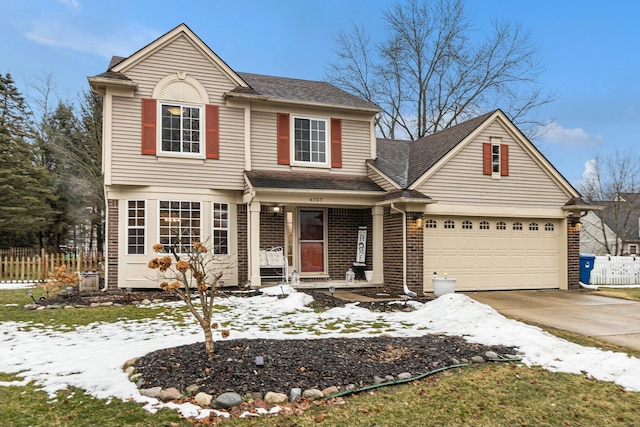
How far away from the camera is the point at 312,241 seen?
1483 cm

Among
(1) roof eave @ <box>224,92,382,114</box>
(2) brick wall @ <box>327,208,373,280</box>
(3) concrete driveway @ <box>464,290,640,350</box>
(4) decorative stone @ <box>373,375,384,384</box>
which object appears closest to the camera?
(4) decorative stone @ <box>373,375,384,384</box>

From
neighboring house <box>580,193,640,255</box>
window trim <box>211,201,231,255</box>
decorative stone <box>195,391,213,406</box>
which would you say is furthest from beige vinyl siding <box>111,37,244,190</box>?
neighboring house <box>580,193,640,255</box>

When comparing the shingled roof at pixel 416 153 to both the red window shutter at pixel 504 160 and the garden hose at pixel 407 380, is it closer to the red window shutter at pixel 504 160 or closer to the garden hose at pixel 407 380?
the red window shutter at pixel 504 160

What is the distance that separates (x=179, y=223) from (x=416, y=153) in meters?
7.92

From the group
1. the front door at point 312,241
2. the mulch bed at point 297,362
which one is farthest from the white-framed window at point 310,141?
the mulch bed at point 297,362

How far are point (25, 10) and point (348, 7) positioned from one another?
49.2 feet

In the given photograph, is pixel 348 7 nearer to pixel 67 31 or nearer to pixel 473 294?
pixel 67 31

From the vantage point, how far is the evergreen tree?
75.8 ft

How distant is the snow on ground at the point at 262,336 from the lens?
5297mm

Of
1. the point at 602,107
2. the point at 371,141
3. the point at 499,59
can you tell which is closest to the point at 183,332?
the point at 371,141

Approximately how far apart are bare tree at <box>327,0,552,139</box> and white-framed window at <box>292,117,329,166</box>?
1380 cm

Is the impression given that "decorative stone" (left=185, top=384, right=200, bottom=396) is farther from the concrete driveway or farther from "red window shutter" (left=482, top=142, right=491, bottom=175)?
"red window shutter" (left=482, top=142, right=491, bottom=175)

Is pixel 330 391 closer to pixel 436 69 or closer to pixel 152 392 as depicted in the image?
pixel 152 392

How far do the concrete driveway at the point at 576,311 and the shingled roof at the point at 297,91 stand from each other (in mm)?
6947
